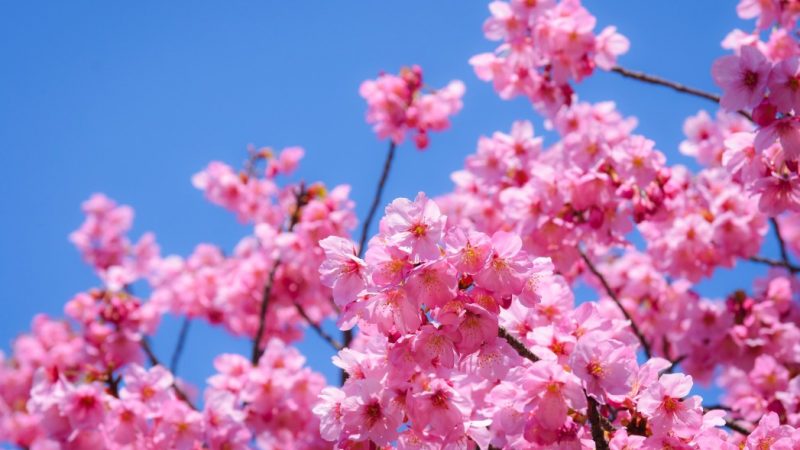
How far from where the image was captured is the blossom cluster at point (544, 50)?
465 cm

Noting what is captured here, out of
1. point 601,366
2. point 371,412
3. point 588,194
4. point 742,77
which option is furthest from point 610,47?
point 371,412

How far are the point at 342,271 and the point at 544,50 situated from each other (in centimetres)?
278

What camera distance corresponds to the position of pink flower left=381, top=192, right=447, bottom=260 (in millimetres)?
2314

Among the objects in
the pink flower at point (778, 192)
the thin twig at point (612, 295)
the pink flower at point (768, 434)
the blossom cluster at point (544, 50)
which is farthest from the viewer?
the blossom cluster at point (544, 50)

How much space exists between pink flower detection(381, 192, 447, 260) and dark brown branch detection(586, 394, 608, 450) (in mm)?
779

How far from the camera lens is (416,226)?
2365 mm

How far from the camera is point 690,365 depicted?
5898mm

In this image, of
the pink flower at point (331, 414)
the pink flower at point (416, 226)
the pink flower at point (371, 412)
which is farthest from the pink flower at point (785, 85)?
the pink flower at point (331, 414)

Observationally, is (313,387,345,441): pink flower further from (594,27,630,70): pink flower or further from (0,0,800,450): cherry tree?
(594,27,630,70): pink flower

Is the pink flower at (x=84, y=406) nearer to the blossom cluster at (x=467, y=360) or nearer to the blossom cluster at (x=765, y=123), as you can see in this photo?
the blossom cluster at (x=467, y=360)

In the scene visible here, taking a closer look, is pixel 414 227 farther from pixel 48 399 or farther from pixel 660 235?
pixel 660 235

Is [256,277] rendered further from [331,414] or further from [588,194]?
[331,414]

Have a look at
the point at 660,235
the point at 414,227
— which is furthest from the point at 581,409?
the point at 660,235

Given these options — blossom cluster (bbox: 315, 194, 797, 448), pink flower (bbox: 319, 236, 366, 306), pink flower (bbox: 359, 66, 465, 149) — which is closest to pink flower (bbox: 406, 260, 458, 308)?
blossom cluster (bbox: 315, 194, 797, 448)
